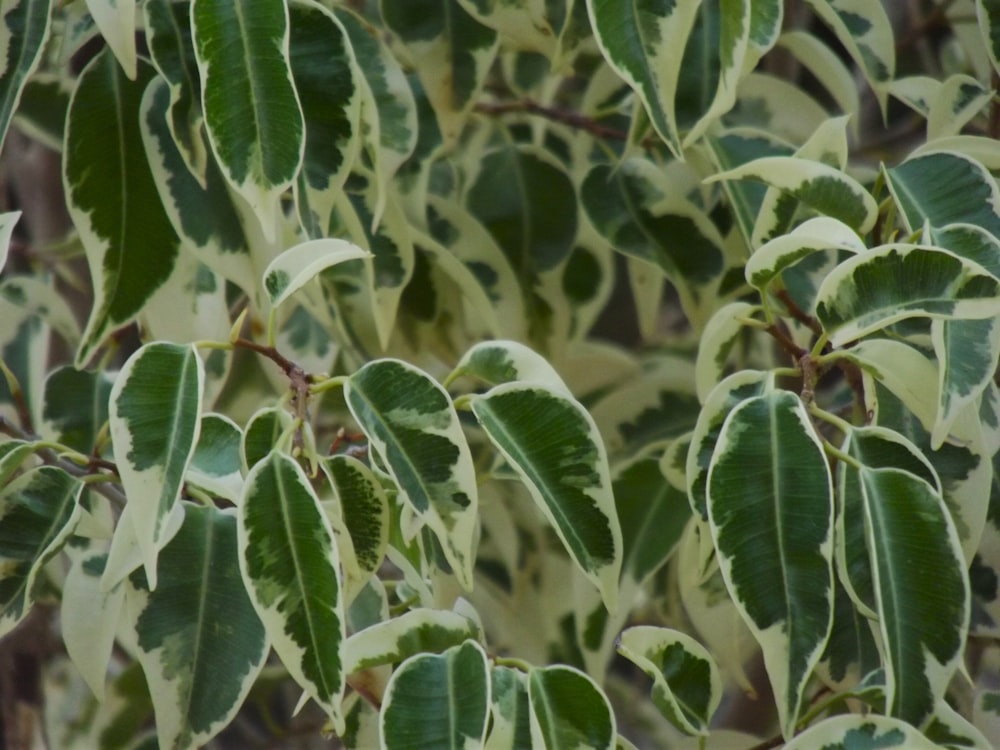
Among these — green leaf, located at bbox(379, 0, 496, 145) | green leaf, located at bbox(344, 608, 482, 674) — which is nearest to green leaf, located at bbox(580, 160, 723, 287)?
green leaf, located at bbox(379, 0, 496, 145)

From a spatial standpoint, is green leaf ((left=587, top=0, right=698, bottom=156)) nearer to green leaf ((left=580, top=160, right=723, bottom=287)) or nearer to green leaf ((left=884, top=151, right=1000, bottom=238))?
green leaf ((left=884, top=151, right=1000, bottom=238))

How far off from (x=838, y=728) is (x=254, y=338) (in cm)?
51

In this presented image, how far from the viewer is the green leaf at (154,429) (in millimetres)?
488

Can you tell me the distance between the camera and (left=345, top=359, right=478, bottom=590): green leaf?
52cm

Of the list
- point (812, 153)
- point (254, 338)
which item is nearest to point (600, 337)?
point (254, 338)

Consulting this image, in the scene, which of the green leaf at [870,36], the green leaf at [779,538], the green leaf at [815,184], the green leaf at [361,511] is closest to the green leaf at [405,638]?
the green leaf at [361,511]

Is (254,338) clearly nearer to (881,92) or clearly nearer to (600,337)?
(881,92)

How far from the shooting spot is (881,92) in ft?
2.44

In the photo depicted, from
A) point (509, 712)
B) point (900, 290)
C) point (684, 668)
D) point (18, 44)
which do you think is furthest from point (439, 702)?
point (18, 44)

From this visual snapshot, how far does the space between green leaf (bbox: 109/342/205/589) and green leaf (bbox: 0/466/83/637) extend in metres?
0.08

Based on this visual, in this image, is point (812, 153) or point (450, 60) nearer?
point (812, 153)

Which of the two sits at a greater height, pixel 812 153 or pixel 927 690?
pixel 812 153

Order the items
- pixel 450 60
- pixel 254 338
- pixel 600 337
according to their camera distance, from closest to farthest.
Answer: pixel 450 60
pixel 254 338
pixel 600 337

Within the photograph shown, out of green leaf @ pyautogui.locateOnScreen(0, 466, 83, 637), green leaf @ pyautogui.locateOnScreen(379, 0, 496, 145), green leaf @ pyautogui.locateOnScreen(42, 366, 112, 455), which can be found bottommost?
green leaf @ pyautogui.locateOnScreen(42, 366, 112, 455)
